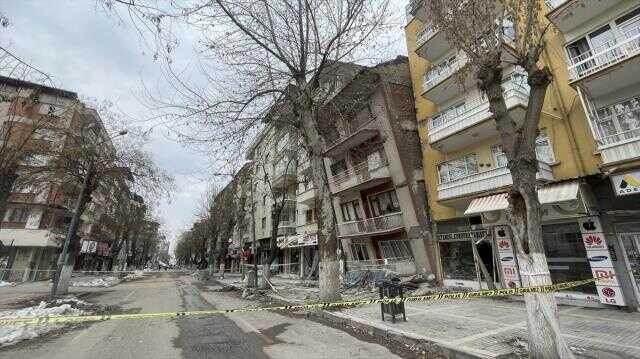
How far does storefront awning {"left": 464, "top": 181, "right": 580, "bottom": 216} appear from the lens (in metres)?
10.8

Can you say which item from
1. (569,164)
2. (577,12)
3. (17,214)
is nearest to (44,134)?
(17,214)

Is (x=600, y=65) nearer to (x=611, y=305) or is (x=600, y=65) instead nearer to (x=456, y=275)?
(x=611, y=305)

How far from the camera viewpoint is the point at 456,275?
51.4ft

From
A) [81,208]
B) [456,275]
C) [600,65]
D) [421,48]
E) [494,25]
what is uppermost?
[421,48]

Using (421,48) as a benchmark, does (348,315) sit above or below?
below

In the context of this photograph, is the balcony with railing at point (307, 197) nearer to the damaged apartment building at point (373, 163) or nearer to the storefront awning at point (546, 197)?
the damaged apartment building at point (373, 163)

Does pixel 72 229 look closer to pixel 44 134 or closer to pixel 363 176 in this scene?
pixel 44 134

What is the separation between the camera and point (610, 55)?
11305 millimetres

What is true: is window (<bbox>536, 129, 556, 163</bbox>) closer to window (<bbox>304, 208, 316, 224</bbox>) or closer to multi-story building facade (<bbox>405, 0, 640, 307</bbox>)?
multi-story building facade (<bbox>405, 0, 640, 307</bbox>)

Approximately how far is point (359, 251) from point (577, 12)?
17741 mm

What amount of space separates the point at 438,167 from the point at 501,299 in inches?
294

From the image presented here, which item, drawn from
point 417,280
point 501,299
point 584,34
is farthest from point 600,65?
point 417,280

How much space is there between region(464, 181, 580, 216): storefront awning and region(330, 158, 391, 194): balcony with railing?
22.6ft

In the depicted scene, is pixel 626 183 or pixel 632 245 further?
pixel 632 245
